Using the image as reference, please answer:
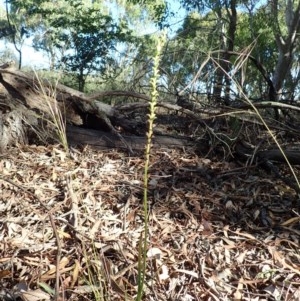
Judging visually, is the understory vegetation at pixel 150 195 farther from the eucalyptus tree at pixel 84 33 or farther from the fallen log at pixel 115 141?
the eucalyptus tree at pixel 84 33

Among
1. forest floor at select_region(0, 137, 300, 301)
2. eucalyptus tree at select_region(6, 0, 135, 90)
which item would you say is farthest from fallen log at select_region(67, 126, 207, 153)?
eucalyptus tree at select_region(6, 0, 135, 90)

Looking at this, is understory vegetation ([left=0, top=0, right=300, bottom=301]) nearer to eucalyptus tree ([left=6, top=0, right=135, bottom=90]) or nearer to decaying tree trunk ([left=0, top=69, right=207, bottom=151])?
decaying tree trunk ([left=0, top=69, right=207, bottom=151])

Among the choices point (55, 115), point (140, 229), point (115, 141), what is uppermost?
point (55, 115)

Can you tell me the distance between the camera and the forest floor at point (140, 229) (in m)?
1.95

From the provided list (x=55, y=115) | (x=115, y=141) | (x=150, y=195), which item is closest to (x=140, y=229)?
(x=150, y=195)

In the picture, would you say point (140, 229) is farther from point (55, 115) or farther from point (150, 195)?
point (55, 115)

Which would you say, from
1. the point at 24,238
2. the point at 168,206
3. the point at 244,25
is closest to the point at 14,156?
the point at 24,238

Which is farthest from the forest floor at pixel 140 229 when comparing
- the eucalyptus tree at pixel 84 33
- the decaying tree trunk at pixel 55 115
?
the eucalyptus tree at pixel 84 33

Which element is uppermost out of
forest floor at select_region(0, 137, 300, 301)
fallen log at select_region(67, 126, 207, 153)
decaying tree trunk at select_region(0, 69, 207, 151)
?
decaying tree trunk at select_region(0, 69, 207, 151)

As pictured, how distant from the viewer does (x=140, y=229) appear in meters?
2.35

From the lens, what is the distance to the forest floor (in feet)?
6.40

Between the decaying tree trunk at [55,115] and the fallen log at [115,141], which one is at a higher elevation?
the decaying tree trunk at [55,115]

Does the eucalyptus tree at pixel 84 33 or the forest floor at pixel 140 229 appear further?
the eucalyptus tree at pixel 84 33

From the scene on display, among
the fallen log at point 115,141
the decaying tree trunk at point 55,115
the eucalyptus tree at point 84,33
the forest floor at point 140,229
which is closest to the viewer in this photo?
the forest floor at point 140,229
